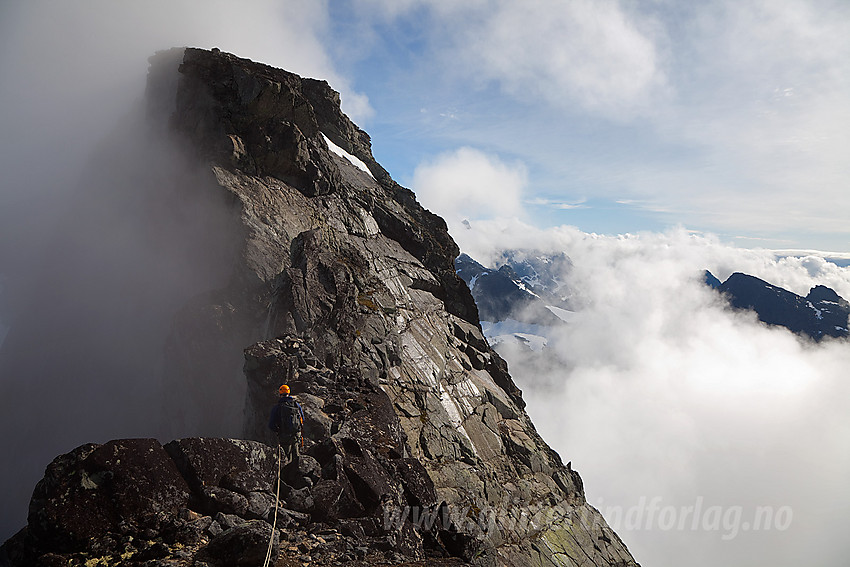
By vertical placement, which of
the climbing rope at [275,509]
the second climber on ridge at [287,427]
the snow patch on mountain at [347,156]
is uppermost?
the snow patch on mountain at [347,156]

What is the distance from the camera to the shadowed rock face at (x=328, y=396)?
12.6m

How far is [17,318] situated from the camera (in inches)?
2119

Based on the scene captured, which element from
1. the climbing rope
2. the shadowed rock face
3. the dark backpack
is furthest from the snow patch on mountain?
the climbing rope

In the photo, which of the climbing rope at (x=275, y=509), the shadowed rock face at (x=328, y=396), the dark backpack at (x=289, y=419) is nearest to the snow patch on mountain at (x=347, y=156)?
the shadowed rock face at (x=328, y=396)

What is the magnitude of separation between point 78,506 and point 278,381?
10869 millimetres

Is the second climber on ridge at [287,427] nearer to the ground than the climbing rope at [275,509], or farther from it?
farther from it

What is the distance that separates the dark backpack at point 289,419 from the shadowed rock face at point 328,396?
0.89m

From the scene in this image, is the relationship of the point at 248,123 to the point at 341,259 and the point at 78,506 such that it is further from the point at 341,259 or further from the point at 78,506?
the point at 78,506

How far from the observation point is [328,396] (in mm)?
22406

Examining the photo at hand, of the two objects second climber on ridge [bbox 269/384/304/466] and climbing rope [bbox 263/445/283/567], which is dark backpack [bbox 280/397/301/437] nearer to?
second climber on ridge [bbox 269/384/304/466]

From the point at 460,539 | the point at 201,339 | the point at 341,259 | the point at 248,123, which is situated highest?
the point at 248,123

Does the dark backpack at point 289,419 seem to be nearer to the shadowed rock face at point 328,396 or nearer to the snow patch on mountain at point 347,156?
the shadowed rock face at point 328,396

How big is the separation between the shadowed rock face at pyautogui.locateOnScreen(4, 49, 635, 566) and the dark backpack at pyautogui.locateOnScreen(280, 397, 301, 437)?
0.89 m

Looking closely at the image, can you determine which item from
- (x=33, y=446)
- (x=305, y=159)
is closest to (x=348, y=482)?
(x=305, y=159)
